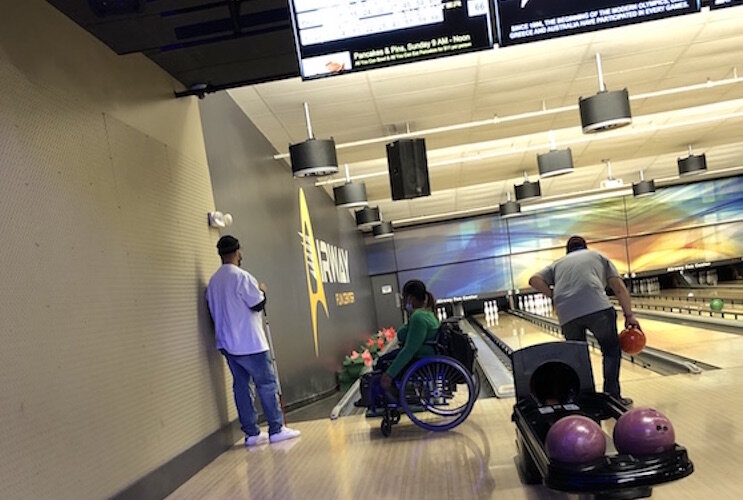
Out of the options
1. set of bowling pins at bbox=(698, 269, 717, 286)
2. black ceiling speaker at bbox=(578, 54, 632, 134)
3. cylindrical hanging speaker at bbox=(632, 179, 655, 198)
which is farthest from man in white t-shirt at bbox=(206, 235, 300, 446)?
set of bowling pins at bbox=(698, 269, 717, 286)

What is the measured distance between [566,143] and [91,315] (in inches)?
330

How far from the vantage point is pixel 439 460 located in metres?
3.32

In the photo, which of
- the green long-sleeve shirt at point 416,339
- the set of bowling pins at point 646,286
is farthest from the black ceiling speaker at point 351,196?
the set of bowling pins at point 646,286

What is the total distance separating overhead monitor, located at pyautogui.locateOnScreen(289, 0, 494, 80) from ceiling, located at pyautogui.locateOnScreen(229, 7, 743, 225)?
2248mm

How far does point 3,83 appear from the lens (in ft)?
8.09

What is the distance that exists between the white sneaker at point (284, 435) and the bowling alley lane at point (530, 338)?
7.28 ft

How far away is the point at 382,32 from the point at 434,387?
2061mm

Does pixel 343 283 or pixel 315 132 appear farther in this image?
pixel 343 283

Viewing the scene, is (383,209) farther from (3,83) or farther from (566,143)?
(3,83)

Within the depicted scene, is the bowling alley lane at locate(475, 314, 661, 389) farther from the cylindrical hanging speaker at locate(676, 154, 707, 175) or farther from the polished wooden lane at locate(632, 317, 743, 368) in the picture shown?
the cylindrical hanging speaker at locate(676, 154, 707, 175)

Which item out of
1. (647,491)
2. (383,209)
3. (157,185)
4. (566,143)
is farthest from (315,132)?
(383,209)

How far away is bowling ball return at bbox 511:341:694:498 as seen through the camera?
1933 mm

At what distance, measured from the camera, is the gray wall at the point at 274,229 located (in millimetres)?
5301

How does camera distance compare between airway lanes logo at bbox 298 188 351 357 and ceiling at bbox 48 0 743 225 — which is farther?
airway lanes logo at bbox 298 188 351 357
